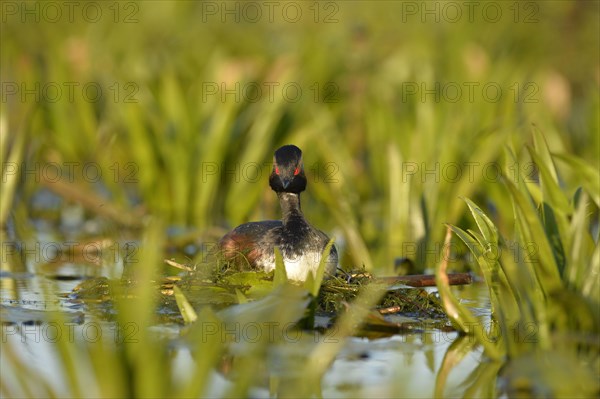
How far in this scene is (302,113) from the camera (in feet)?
34.6

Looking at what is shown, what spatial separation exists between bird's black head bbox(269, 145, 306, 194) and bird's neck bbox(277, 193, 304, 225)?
59 mm

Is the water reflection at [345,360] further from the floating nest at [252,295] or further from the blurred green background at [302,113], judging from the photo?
the blurred green background at [302,113]

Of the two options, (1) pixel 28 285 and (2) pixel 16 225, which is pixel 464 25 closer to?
(2) pixel 16 225

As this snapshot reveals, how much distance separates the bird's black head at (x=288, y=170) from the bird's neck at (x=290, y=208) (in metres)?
0.06

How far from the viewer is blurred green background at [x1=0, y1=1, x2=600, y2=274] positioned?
8172mm

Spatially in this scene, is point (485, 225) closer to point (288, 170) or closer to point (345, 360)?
point (345, 360)

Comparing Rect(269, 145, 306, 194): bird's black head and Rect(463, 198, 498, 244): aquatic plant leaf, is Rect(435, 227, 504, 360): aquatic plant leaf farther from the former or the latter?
Rect(269, 145, 306, 194): bird's black head

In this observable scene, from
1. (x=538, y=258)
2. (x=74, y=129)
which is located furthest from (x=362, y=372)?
(x=74, y=129)

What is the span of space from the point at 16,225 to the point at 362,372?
4.65 m

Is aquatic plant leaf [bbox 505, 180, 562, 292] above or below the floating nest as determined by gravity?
above

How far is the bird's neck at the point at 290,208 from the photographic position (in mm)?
5811

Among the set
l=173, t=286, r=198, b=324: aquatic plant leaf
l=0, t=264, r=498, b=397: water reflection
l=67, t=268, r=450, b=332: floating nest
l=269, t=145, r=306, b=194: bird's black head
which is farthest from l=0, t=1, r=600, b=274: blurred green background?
l=173, t=286, r=198, b=324: aquatic plant leaf

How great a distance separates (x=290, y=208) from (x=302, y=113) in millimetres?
4717

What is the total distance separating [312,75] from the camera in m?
11.8
